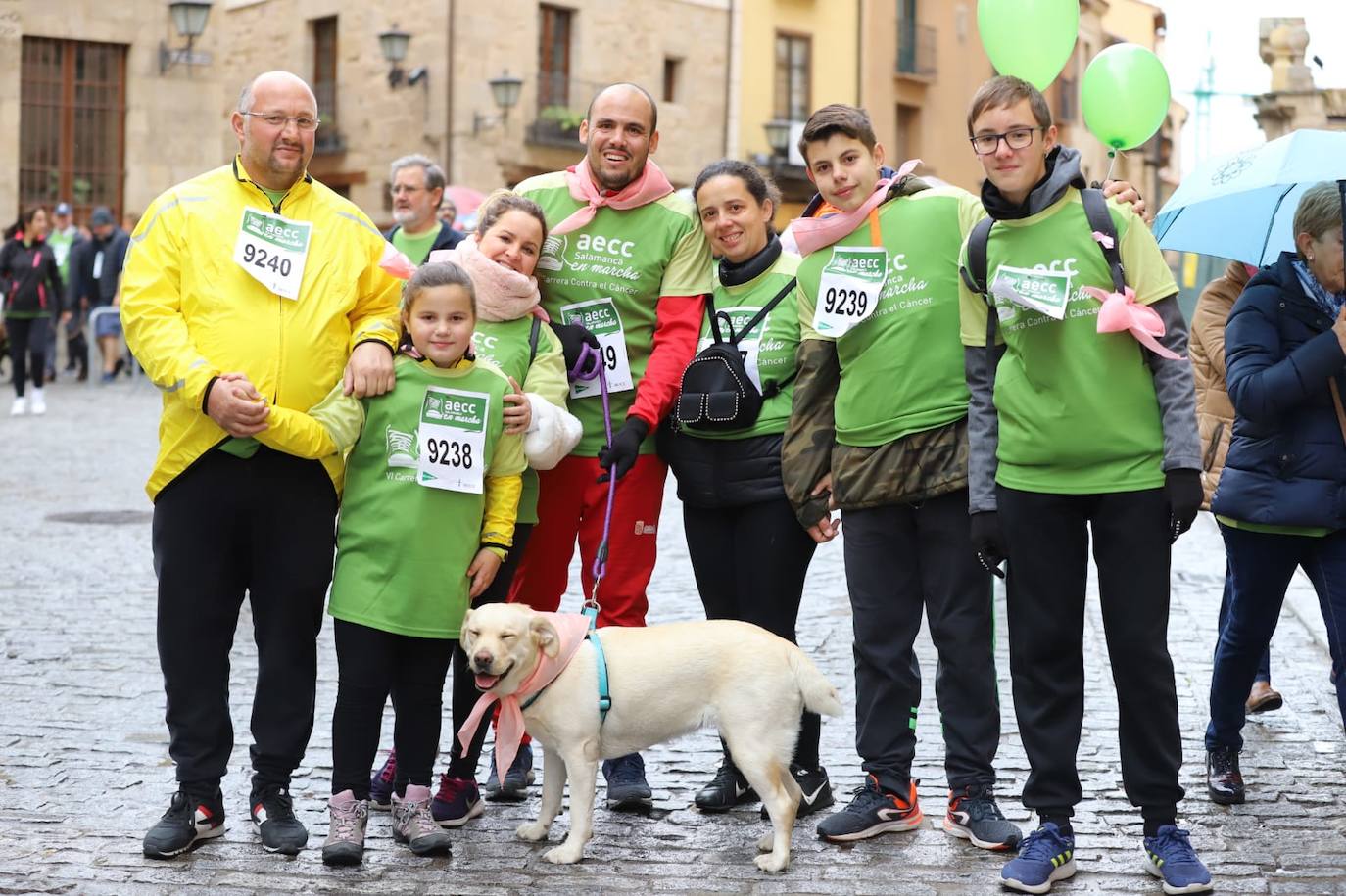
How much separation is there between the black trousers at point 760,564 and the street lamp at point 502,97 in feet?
95.1

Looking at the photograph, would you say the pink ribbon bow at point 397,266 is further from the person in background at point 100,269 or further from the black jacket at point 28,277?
the person in background at point 100,269

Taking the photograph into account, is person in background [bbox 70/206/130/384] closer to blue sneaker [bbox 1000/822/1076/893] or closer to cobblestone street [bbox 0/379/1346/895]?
cobblestone street [bbox 0/379/1346/895]

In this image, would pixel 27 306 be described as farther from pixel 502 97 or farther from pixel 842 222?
pixel 842 222

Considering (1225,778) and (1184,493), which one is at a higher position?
(1184,493)

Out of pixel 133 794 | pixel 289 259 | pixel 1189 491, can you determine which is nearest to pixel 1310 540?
pixel 1189 491

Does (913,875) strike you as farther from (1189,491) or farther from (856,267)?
(856,267)

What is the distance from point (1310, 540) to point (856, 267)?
5.60ft

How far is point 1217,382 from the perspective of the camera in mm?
6863

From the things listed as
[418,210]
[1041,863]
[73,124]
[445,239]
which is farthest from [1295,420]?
[73,124]

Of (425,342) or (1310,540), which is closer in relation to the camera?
(425,342)

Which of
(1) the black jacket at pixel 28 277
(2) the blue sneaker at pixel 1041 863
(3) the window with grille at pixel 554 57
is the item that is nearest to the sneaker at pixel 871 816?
(2) the blue sneaker at pixel 1041 863

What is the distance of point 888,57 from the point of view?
44.7 meters

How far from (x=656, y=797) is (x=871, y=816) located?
0.83 metres

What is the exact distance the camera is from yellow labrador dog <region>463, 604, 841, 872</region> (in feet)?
16.8
